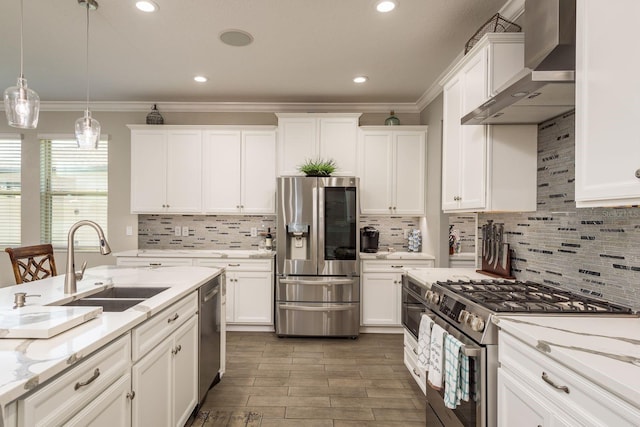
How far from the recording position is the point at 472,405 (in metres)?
1.55

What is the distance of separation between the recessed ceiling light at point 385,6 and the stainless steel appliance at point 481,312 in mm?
1832

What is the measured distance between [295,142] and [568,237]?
2887 mm

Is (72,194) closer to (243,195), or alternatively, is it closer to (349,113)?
(243,195)

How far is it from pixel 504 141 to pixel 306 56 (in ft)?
5.99

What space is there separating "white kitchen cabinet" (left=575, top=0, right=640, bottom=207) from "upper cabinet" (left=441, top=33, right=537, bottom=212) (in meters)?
0.65

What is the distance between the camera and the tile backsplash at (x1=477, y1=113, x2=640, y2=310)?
153cm

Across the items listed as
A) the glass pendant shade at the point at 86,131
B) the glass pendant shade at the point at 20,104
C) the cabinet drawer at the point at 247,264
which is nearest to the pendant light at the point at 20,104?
the glass pendant shade at the point at 20,104

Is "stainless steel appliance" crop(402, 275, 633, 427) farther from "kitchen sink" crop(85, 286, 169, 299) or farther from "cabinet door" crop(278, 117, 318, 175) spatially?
"cabinet door" crop(278, 117, 318, 175)

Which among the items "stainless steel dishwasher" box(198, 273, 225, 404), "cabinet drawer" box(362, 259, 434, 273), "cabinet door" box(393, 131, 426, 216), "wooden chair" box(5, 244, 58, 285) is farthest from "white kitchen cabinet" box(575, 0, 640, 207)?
"wooden chair" box(5, 244, 58, 285)

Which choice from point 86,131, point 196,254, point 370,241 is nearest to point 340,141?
point 370,241

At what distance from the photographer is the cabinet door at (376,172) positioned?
4.13 metres

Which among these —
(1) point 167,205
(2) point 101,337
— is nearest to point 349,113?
(1) point 167,205

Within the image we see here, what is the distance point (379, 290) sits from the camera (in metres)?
3.94

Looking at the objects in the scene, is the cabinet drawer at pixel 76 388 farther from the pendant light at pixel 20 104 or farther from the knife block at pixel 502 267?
the knife block at pixel 502 267
